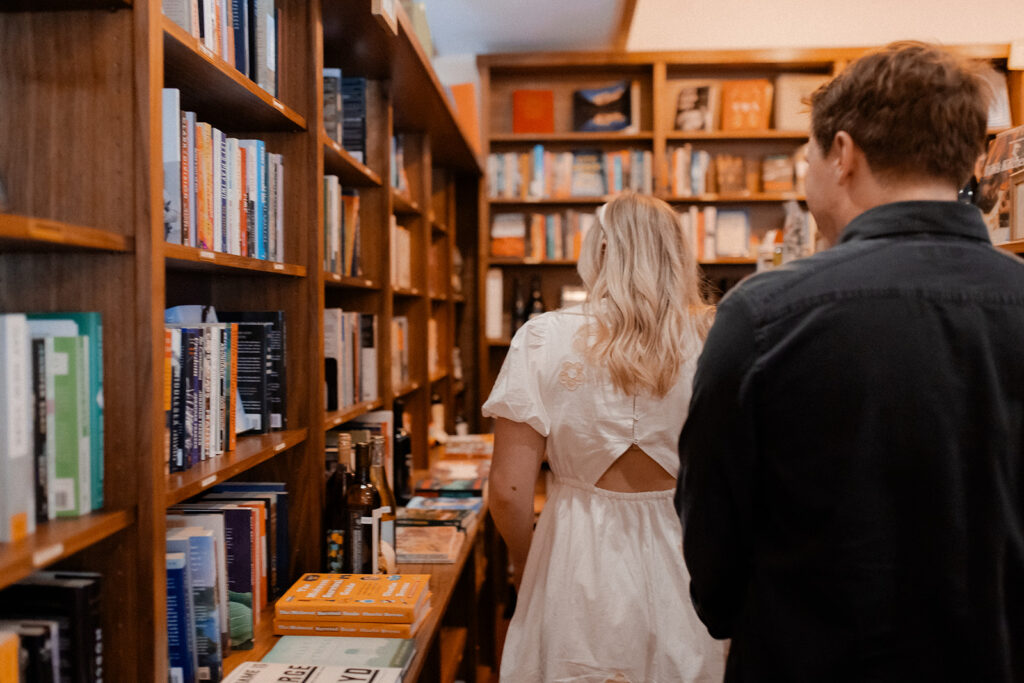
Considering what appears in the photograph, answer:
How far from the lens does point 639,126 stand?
4.54 meters

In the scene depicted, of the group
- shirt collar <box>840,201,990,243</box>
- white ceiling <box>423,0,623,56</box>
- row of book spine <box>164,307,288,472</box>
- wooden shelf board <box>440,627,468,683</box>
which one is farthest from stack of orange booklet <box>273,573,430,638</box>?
white ceiling <box>423,0,623,56</box>

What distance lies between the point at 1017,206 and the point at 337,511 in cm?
171

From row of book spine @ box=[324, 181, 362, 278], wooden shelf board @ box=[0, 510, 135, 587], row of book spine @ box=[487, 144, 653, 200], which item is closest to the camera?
wooden shelf board @ box=[0, 510, 135, 587]

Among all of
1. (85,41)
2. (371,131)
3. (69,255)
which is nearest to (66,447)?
(69,255)

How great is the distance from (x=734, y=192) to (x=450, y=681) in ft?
10.1

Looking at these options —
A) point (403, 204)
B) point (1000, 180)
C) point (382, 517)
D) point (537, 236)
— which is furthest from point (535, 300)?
point (1000, 180)

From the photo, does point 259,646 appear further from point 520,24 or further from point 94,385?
point 520,24

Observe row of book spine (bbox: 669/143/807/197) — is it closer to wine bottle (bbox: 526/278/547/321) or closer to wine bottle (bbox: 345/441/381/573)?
wine bottle (bbox: 526/278/547/321)

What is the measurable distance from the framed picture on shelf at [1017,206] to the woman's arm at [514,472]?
1.13 metres

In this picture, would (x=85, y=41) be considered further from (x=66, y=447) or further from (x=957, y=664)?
(x=957, y=664)

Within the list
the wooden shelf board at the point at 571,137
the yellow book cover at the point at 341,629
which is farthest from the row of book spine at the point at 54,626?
the wooden shelf board at the point at 571,137

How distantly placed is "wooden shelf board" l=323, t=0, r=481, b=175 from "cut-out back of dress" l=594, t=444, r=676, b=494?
1.31 metres

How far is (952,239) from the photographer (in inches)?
34.4

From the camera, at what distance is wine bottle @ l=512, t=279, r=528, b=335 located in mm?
4539
